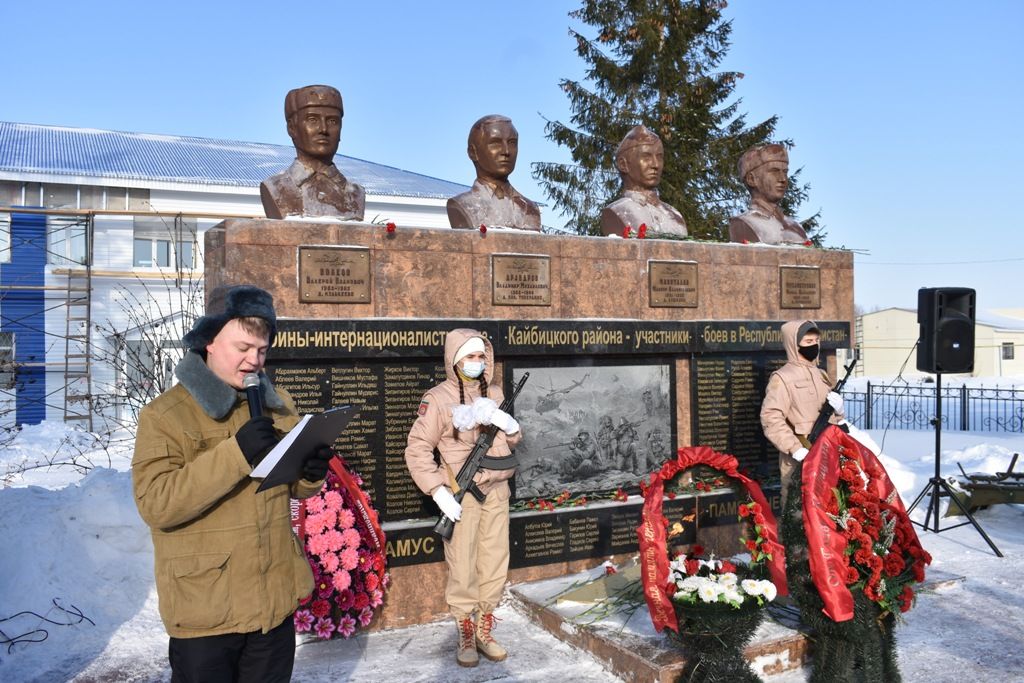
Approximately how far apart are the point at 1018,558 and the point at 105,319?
17910mm

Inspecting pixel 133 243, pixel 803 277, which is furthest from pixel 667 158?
pixel 133 243

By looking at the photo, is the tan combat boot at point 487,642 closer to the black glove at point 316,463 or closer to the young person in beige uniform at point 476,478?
the young person in beige uniform at point 476,478

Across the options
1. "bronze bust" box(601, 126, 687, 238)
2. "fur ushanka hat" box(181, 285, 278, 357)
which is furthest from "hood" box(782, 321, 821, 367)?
"fur ushanka hat" box(181, 285, 278, 357)

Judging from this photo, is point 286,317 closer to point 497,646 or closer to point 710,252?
point 497,646

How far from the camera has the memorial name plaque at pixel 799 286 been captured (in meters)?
7.44

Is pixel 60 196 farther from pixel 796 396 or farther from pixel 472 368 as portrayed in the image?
→ pixel 796 396

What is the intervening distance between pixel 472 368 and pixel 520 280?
1.44 meters

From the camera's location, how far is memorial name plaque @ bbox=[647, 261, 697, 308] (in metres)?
6.71

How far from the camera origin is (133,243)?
18.3 metres

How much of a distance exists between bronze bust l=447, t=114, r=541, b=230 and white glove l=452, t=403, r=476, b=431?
6.76 feet

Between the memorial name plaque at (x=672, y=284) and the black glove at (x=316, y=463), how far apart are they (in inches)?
177

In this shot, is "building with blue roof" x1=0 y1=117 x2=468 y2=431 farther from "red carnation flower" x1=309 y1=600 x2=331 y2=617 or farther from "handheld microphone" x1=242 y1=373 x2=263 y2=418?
"handheld microphone" x1=242 y1=373 x2=263 y2=418

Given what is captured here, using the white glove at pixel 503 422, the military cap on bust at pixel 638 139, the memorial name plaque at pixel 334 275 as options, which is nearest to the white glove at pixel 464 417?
the white glove at pixel 503 422

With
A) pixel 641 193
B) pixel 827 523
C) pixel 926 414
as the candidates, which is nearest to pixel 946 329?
pixel 641 193
